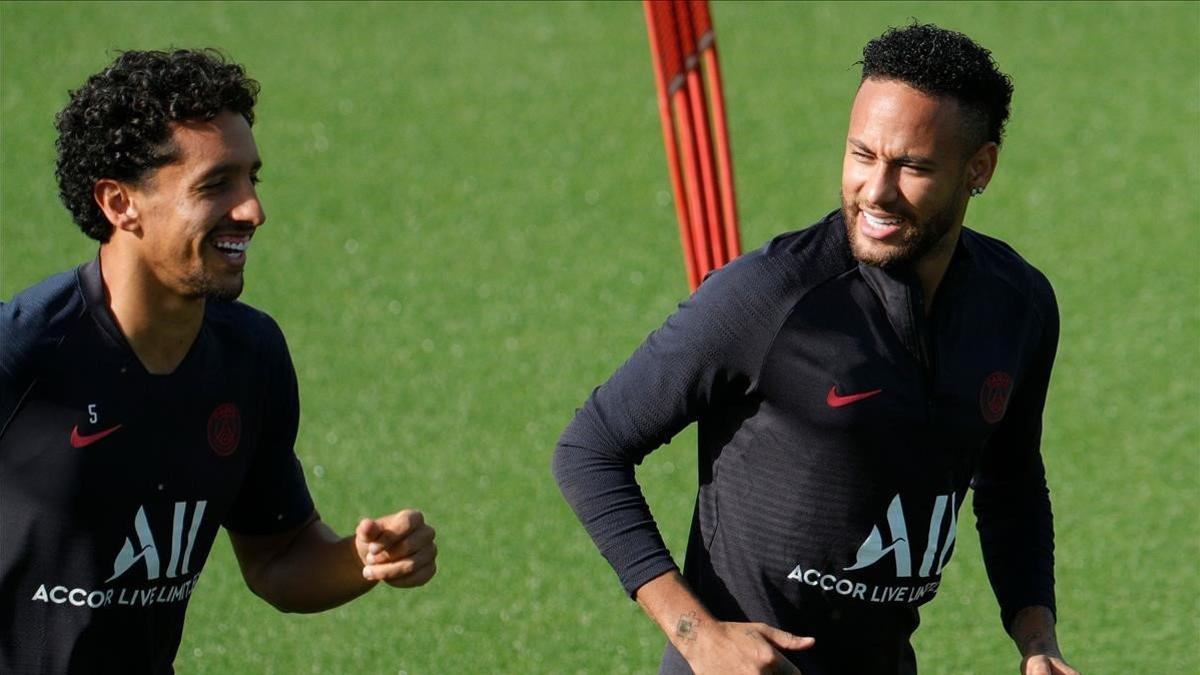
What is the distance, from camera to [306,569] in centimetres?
358

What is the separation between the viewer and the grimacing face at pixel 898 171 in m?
3.20

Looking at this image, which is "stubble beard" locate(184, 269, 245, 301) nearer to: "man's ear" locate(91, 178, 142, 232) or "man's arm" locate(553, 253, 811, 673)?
"man's ear" locate(91, 178, 142, 232)

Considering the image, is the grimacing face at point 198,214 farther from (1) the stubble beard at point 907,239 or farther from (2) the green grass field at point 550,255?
(2) the green grass field at point 550,255

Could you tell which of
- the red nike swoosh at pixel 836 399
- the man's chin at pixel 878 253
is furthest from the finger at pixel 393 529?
the man's chin at pixel 878 253

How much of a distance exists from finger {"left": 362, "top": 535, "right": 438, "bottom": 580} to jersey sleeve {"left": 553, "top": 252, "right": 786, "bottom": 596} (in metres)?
0.27

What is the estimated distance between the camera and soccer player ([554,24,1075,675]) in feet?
10.3

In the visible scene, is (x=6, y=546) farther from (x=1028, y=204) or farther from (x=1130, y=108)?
(x=1130, y=108)

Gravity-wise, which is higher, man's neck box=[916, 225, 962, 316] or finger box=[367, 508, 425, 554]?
man's neck box=[916, 225, 962, 316]

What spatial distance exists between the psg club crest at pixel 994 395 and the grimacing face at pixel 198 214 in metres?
1.33

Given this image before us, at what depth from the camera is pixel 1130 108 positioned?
1055 centimetres

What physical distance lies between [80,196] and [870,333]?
57.0 inches

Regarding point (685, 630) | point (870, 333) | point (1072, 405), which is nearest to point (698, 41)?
point (870, 333)

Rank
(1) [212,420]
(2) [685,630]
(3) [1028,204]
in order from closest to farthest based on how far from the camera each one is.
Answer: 1. (2) [685,630]
2. (1) [212,420]
3. (3) [1028,204]

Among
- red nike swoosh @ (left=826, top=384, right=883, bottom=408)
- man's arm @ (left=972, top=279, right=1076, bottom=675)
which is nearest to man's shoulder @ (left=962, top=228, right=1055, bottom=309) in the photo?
man's arm @ (left=972, top=279, right=1076, bottom=675)
